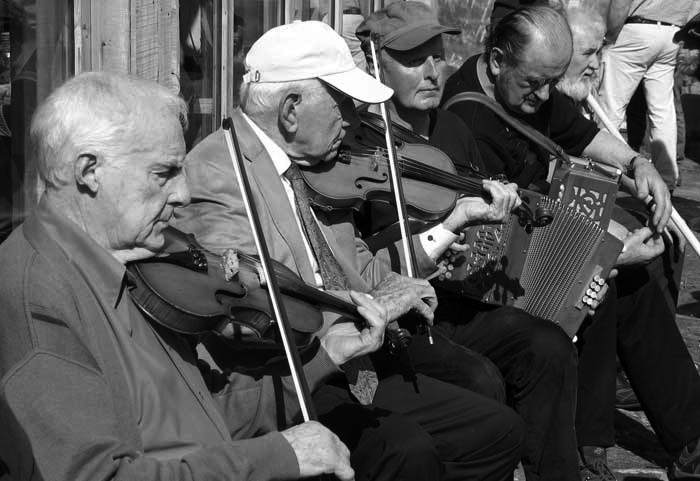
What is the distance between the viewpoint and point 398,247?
11.2ft

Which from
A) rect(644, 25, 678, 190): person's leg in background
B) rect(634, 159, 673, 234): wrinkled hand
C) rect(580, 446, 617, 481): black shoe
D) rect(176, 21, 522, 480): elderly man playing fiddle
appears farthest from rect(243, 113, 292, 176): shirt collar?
rect(644, 25, 678, 190): person's leg in background

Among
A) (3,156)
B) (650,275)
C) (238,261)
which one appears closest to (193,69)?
(3,156)

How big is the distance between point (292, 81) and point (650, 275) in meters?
1.83

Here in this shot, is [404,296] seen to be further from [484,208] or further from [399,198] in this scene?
[484,208]

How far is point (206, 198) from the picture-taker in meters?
2.76

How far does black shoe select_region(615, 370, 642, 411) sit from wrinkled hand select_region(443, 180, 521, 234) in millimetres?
1462

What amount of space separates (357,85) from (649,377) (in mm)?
1778

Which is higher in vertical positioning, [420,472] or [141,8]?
[141,8]

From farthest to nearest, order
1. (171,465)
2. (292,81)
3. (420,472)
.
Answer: (292,81) → (420,472) → (171,465)

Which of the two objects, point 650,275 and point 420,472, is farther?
point 650,275

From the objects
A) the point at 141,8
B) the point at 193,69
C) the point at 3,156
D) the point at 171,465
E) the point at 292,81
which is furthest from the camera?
the point at 193,69

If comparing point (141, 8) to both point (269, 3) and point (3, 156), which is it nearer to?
point (3, 156)

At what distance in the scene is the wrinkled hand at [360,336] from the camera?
2592 mm

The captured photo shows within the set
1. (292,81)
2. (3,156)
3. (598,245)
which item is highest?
(292,81)
